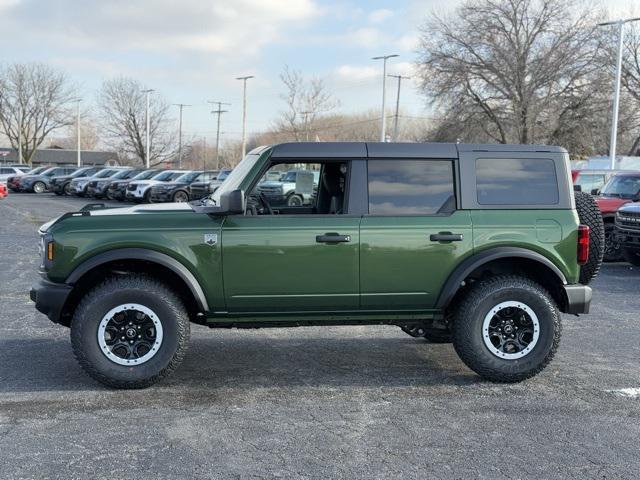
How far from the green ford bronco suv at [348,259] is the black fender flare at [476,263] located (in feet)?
0.04

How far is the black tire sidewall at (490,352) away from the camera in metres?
5.55

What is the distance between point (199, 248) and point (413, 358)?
236 centimetres

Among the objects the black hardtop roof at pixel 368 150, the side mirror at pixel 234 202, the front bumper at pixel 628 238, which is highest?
the black hardtop roof at pixel 368 150

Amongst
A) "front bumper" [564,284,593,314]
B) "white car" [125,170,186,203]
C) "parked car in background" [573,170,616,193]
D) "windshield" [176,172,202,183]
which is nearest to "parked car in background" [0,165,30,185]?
"white car" [125,170,186,203]

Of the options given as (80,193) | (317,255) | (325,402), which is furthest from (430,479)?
(80,193)

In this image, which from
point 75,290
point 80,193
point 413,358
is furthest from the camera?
point 80,193

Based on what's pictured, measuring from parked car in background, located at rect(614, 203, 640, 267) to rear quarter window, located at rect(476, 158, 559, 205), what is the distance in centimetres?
709

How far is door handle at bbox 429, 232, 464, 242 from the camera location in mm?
5477

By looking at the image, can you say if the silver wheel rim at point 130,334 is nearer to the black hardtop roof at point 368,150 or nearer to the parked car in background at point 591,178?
the black hardtop roof at point 368,150

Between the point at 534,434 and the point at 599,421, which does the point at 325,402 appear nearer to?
the point at 534,434

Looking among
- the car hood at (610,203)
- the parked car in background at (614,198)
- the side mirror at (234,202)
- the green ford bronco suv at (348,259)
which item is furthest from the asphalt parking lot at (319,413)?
the car hood at (610,203)

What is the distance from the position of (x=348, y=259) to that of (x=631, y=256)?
30.3 ft

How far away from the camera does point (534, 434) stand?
14.8 ft

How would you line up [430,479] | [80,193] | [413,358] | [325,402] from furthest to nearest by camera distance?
[80,193], [413,358], [325,402], [430,479]
